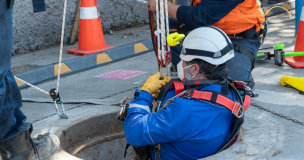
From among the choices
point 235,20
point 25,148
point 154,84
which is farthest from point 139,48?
point 25,148

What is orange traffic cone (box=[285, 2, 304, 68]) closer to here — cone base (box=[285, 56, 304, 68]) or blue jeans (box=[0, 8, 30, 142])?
cone base (box=[285, 56, 304, 68])

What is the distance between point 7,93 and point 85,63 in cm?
276

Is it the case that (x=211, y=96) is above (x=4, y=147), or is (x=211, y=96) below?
above

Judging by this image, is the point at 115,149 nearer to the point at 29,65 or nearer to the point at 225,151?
the point at 225,151

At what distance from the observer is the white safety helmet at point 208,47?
2030mm

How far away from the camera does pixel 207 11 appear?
300 centimetres

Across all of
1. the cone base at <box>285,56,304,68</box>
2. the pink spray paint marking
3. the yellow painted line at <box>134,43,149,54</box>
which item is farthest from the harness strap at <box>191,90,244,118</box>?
the yellow painted line at <box>134,43,149,54</box>

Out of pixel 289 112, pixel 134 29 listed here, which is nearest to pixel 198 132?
pixel 289 112

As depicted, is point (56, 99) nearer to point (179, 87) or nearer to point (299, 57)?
point (179, 87)

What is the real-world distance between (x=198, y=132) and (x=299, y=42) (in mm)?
3308

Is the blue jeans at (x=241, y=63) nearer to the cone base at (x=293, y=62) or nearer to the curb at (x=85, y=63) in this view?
the cone base at (x=293, y=62)

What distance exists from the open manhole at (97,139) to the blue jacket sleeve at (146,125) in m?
0.85

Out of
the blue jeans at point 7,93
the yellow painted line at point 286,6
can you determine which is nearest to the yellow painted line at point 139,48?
the blue jeans at point 7,93

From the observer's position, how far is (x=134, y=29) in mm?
6973
